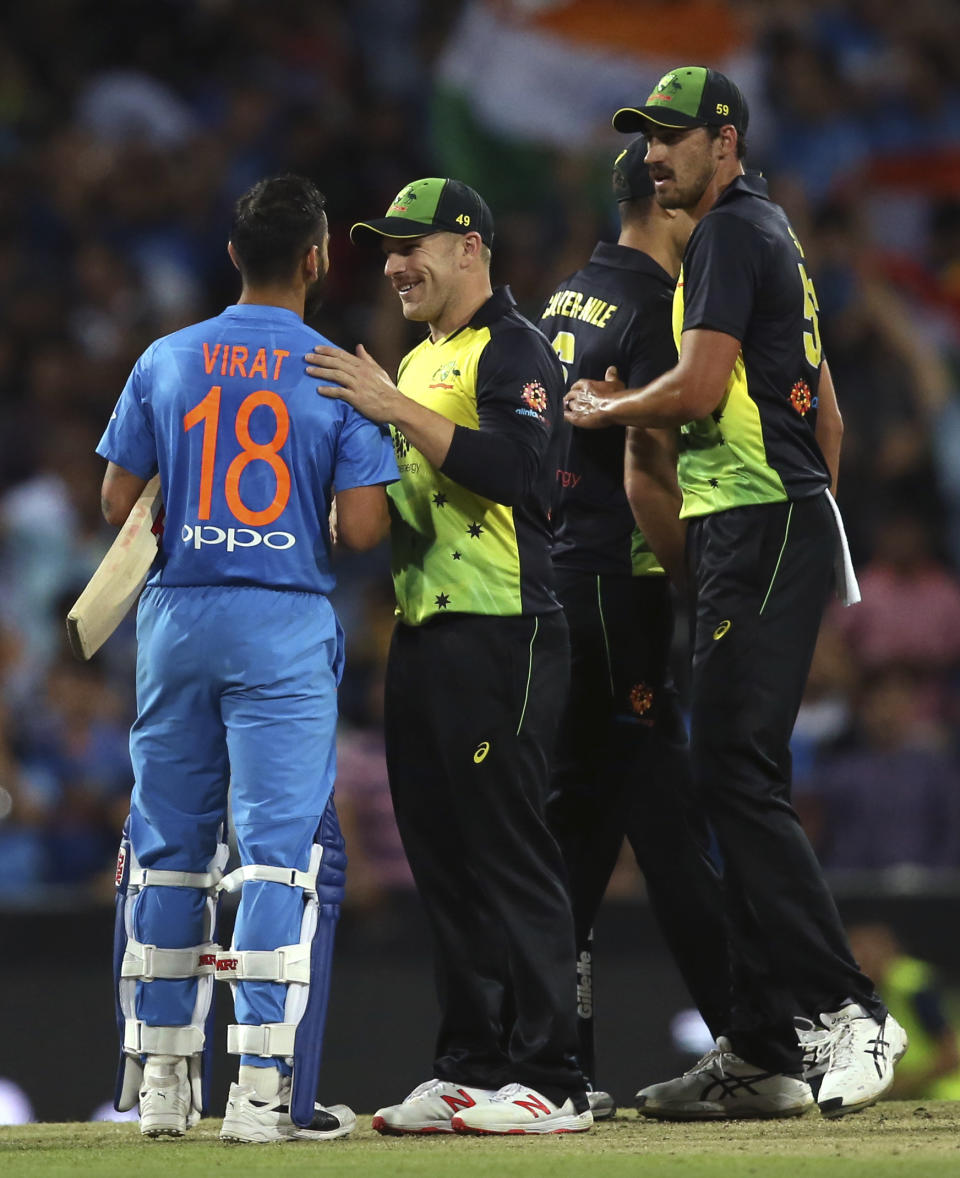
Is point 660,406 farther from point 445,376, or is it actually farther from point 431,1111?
point 431,1111

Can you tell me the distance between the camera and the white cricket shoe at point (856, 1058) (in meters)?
4.08

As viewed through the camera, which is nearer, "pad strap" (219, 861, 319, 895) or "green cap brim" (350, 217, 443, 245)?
"pad strap" (219, 861, 319, 895)

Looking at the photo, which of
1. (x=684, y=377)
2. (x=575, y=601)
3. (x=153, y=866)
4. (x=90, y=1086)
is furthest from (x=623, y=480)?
(x=90, y=1086)

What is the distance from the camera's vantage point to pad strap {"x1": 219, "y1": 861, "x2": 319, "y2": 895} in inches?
160

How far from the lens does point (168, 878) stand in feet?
13.6

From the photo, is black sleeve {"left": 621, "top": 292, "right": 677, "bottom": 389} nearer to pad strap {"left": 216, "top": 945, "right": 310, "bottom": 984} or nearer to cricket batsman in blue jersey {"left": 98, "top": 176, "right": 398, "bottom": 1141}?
cricket batsman in blue jersey {"left": 98, "top": 176, "right": 398, "bottom": 1141}

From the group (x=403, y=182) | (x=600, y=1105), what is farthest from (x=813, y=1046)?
(x=403, y=182)

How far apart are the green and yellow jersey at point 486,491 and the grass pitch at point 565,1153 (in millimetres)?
1197

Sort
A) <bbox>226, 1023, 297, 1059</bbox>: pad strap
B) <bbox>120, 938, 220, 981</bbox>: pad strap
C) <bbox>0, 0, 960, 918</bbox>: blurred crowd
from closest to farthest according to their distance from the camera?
1. <bbox>226, 1023, 297, 1059</bbox>: pad strap
2. <bbox>120, 938, 220, 981</bbox>: pad strap
3. <bbox>0, 0, 960, 918</bbox>: blurred crowd

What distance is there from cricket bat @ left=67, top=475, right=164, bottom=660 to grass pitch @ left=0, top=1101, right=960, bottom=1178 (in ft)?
3.67

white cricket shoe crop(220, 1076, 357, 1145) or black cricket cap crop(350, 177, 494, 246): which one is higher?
black cricket cap crop(350, 177, 494, 246)

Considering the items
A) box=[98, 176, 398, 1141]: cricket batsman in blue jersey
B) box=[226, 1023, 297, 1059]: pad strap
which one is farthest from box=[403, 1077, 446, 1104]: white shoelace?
box=[226, 1023, 297, 1059]: pad strap

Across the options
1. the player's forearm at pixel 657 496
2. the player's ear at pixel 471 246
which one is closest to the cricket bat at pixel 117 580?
the player's ear at pixel 471 246

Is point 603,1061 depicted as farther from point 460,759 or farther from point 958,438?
point 958,438
